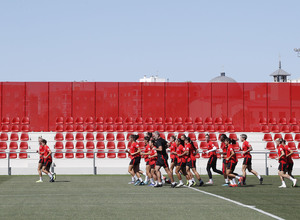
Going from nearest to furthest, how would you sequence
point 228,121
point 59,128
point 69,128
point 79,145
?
point 79,145, point 69,128, point 59,128, point 228,121

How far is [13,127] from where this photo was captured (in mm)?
38594

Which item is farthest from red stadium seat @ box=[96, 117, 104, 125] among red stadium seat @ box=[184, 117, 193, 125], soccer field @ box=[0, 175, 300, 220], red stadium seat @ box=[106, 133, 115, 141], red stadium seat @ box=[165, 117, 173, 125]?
soccer field @ box=[0, 175, 300, 220]

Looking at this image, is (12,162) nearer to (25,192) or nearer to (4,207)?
(25,192)

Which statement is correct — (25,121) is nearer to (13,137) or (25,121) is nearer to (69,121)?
(13,137)

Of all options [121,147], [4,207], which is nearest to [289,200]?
[4,207]

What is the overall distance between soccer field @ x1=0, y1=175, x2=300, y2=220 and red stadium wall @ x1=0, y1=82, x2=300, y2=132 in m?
18.1

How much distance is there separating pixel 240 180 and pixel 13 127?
21298 mm

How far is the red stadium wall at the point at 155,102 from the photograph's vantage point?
3941cm

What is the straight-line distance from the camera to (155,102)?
40062mm

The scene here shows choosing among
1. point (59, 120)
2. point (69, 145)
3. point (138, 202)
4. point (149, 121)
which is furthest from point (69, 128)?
point (138, 202)

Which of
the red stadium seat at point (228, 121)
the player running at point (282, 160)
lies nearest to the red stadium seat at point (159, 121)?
the red stadium seat at point (228, 121)

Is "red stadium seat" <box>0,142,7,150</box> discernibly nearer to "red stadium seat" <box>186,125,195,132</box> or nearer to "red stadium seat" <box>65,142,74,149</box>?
"red stadium seat" <box>65,142,74,149</box>

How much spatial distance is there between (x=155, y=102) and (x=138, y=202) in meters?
24.6

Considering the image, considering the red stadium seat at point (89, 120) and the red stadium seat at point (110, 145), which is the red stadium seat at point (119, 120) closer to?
the red stadium seat at point (89, 120)
